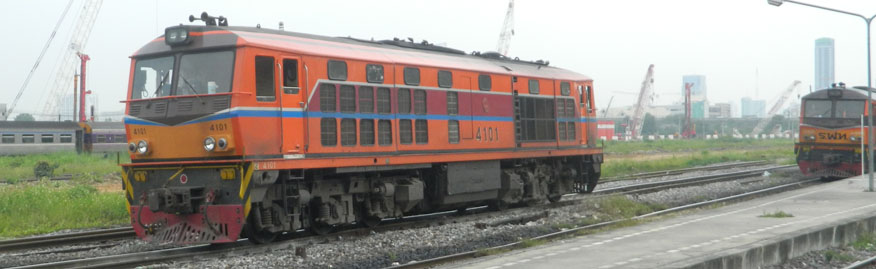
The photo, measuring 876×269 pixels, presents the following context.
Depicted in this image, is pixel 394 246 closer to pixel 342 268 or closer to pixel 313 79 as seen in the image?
pixel 342 268

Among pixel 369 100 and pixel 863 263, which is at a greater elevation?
pixel 369 100

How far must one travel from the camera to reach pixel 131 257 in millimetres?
11664

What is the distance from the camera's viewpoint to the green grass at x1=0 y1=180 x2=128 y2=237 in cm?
1585

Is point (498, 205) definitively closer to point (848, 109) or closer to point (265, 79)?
point (265, 79)

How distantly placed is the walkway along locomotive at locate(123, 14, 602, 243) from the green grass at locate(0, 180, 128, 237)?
379 cm

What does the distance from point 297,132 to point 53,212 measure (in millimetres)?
7387

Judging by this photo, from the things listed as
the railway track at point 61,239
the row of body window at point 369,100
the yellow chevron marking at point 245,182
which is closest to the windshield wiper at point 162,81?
the yellow chevron marking at point 245,182

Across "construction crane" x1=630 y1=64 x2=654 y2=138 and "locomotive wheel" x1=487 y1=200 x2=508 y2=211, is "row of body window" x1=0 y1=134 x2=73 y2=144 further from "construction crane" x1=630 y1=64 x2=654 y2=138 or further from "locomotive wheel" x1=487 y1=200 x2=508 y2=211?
"construction crane" x1=630 y1=64 x2=654 y2=138

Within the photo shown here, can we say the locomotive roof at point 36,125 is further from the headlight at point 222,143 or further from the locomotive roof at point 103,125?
the headlight at point 222,143

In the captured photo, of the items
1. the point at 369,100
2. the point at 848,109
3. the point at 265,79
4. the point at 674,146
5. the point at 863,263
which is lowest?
the point at 674,146

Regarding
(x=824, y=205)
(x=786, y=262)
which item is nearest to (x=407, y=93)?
(x=786, y=262)

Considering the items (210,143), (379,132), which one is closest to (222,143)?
(210,143)

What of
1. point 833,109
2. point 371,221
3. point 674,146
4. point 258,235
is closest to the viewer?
point 258,235

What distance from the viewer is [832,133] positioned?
2845cm
